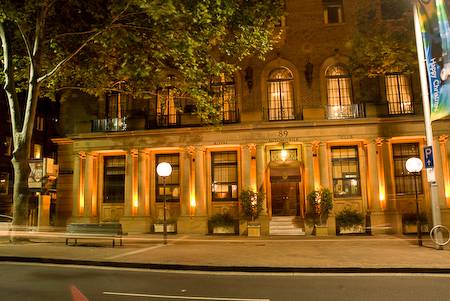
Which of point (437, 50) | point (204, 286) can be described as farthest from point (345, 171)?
point (204, 286)

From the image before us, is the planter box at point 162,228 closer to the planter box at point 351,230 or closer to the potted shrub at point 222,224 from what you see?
the potted shrub at point 222,224

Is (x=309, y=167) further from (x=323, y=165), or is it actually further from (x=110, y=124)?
(x=110, y=124)

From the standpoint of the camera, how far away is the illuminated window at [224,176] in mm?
22594

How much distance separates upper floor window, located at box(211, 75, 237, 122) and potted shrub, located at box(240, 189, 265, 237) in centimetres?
449

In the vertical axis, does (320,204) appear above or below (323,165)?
below

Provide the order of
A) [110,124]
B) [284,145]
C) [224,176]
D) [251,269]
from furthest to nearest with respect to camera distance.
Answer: [110,124] → [224,176] → [284,145] → [251,269]

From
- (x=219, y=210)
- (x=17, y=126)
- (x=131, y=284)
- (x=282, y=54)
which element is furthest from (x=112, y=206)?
(x=131, y=284)

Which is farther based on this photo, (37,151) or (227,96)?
(37,151)

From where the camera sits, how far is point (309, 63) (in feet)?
72.6

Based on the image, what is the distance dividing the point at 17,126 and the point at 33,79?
2097mm

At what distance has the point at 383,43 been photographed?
17547mm

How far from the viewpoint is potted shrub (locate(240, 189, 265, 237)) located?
810 inches

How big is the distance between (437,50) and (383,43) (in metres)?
Answer: 3.85

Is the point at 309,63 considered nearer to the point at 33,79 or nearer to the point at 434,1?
the point at 434,1
